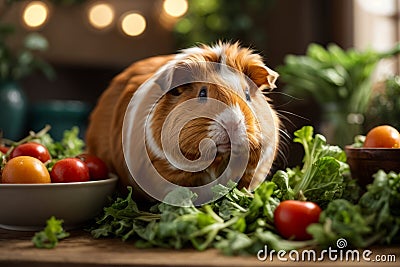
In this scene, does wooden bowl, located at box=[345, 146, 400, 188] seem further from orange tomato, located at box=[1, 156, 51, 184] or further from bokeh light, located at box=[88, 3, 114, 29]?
bokeh light, located at box=[88, 3, 114, 29]

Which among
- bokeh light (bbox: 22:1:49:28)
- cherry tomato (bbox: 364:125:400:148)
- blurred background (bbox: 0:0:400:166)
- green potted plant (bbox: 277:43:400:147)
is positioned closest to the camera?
cherry tomato (bbox: 364:125:400:148)

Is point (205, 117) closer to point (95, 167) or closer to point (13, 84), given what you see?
point (95, 167)

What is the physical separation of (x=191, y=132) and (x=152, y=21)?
2624 millimetres

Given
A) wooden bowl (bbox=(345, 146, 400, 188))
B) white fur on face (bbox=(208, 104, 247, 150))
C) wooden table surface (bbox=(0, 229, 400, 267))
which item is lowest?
wooden table surface (bbox=(0, 229, 400, 267))

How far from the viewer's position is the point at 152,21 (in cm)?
358

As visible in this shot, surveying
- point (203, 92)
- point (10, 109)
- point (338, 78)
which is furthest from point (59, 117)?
point (203, 92)

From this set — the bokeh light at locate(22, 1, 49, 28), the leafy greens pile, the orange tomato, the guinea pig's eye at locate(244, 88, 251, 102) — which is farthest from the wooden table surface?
the bokeh light at locate(22, 1, 49, 28)

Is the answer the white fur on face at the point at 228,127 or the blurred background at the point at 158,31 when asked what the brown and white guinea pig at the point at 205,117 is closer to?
the white fur on face at the point at 228,127

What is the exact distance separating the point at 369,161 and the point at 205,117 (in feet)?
1.27

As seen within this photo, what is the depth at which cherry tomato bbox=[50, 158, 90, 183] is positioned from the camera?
3.72ft

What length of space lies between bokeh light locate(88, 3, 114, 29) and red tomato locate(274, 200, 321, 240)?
8.97ft

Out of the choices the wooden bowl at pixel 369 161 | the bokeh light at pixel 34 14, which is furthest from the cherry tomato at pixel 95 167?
the bokeh light at pixel 34 14

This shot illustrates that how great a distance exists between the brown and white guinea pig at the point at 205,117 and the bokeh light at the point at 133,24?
7.47ft

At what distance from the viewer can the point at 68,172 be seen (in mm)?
1140
